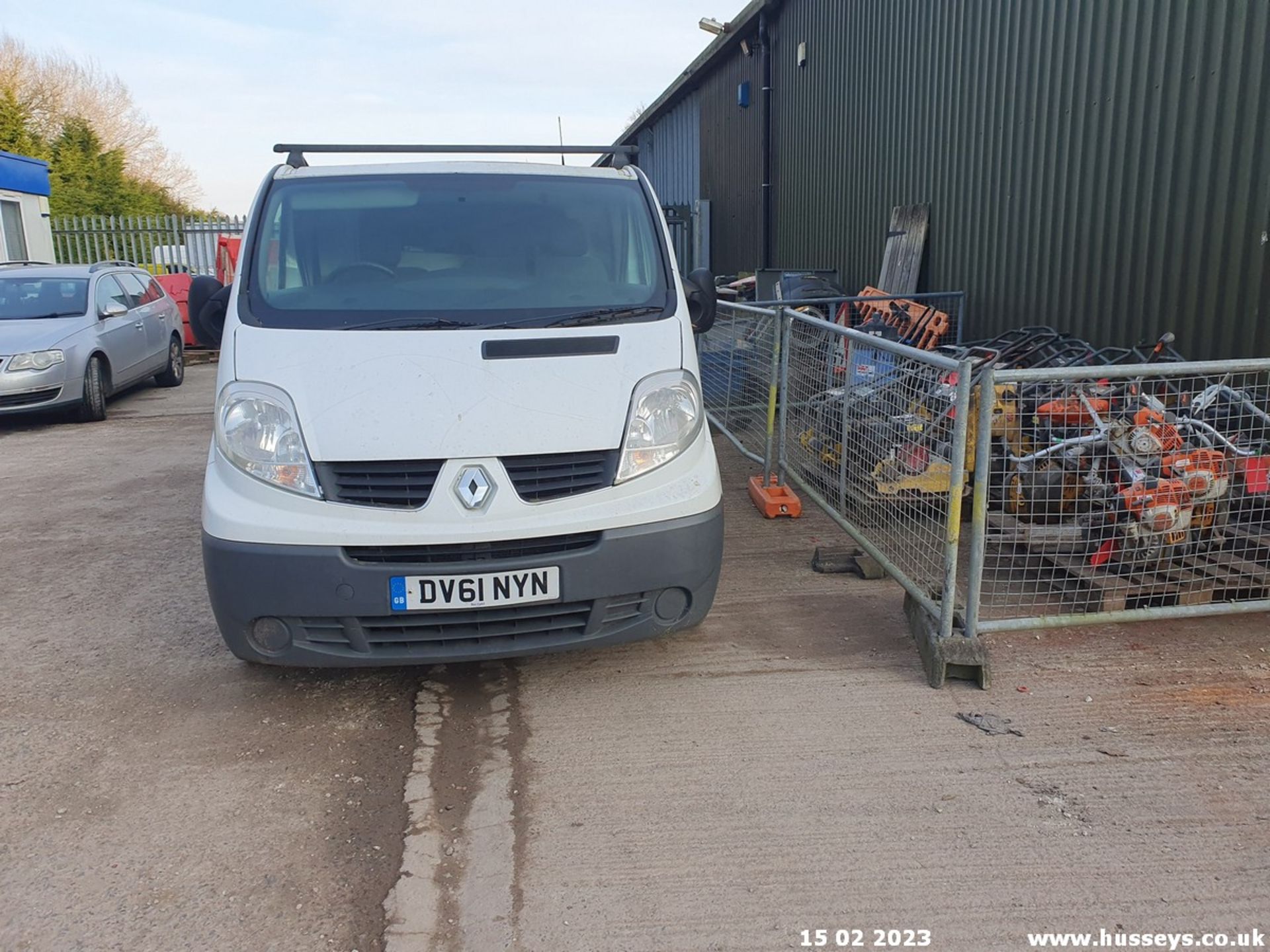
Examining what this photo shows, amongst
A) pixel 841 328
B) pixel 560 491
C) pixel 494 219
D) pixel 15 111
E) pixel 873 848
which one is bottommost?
pixel 873 848

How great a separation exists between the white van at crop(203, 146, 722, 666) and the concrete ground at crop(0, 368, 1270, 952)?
42 cm

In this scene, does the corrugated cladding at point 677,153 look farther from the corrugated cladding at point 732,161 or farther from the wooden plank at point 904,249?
the wooden plank at point 904,249

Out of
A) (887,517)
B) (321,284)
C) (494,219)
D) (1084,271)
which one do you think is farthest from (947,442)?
(1084,271)

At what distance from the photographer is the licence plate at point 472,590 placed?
345 centimetres

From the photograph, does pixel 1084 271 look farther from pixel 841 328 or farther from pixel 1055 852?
pixel 1055 852

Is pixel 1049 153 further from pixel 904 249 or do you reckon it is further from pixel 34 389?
pixel 34 389

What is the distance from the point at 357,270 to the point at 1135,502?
11.4ft

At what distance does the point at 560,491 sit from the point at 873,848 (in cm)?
157

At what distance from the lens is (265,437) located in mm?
3590

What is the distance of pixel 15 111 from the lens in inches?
1277

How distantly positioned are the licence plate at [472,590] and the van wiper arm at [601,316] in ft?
3.56

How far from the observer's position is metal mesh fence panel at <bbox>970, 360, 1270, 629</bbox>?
421cm

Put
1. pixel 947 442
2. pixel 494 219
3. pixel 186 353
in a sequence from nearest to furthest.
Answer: pixel 947 442, pixel 494 219, pixel 186 353

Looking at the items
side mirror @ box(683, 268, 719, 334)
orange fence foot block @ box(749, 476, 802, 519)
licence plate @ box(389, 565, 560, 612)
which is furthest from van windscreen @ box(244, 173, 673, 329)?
orange fence foot block @ box(749, 476, 802, 519)
